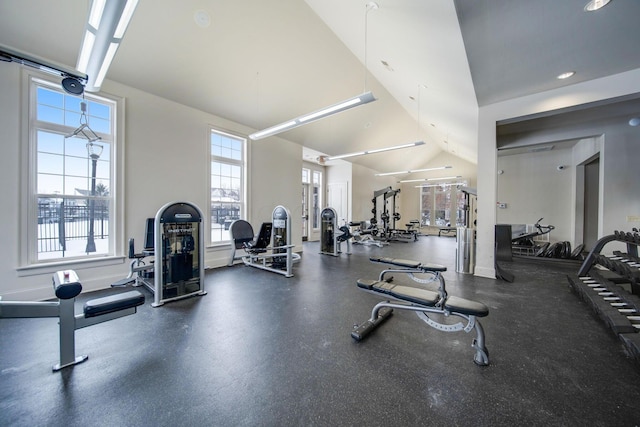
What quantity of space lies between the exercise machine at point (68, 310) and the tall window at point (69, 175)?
2.19 metres

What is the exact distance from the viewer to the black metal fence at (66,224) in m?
3.24

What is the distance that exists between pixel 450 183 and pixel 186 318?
12.3 m

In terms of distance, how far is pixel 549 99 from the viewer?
11.9 ft

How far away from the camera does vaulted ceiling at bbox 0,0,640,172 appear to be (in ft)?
Answer: 7.66

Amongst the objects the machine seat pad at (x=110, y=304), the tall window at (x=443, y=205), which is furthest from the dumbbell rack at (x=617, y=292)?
the tall window at (x=443, y=205)

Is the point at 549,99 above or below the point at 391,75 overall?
below

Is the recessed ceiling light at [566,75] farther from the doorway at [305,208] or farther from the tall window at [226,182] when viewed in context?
the doorway at [305,208]

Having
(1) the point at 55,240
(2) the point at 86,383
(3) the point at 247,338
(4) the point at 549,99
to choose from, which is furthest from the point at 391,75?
(1) the point at 55,240

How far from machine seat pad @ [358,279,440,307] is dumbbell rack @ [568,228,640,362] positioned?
1442mm

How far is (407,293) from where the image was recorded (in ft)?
7.00

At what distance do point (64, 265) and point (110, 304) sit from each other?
91.9 inches

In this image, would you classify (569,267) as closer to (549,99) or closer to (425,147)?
(549,99)

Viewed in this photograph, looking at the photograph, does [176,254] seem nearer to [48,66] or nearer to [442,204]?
[48,66]

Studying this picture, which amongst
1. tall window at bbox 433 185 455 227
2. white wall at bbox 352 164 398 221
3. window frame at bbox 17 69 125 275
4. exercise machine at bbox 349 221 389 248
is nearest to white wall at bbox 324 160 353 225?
white wall at bbox 352 164 398 221
